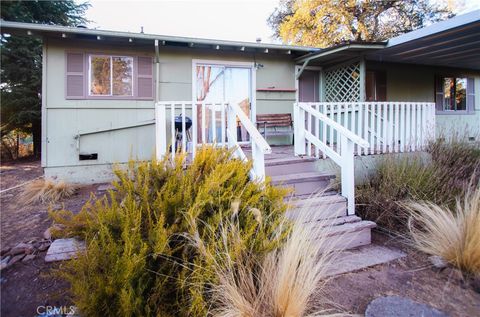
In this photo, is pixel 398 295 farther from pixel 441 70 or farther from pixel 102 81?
pixel 441 70

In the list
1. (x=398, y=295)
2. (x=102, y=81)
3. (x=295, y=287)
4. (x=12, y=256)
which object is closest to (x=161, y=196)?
(x=295, y=287)

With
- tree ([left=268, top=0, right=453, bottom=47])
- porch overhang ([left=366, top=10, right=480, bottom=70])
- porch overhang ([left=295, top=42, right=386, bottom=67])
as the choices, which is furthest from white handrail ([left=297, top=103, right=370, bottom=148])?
tree ([left=268, top=0, right=453, bottom=47])

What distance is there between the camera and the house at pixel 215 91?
4555 millimetres

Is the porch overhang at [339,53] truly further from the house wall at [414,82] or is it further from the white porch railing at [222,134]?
the white porch railing at [222,134]

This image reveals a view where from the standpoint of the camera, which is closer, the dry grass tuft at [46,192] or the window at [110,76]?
the dry grass tuft at [46,192]

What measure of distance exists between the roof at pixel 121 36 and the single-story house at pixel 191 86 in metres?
0.02

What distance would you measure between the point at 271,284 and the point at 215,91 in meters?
5.39

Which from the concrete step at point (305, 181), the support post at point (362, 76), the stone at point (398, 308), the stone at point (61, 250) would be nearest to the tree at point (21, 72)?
the stone at point (61, 250)

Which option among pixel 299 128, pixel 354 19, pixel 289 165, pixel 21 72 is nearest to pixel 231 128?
pixel 289 165

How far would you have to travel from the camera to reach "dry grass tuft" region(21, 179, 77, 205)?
4.50 meters

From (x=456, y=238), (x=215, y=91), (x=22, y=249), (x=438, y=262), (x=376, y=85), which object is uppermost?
(x=376, y=85)

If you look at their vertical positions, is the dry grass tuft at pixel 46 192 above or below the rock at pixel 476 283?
above

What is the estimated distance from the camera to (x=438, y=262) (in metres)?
2.58

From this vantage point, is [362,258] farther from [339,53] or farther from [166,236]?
[339,53]
